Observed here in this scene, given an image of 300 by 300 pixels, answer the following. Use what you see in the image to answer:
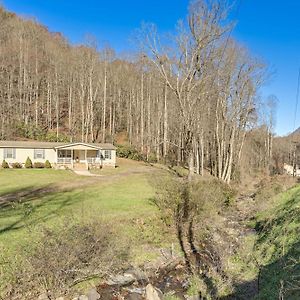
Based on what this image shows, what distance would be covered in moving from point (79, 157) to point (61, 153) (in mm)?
2399

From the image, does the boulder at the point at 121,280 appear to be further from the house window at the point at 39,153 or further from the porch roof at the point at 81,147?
the house window at the point at 39,153

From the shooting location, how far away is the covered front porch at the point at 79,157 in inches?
1267

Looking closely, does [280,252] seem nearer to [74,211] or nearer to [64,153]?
[74,211]

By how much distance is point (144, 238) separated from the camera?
38.2ft

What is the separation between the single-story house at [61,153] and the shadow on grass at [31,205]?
11.4m

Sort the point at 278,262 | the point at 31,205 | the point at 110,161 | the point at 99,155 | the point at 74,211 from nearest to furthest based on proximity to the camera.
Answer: the point at 278,262, the point at 74,211, the point at 31,205, the point at 99,155, the point at 110,161

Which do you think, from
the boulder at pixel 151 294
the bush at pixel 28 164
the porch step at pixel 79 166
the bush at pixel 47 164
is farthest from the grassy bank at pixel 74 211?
the porch step at pixel 79 166

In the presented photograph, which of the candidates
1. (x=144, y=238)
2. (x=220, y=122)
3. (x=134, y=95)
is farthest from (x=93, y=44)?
(x=144, y=238)

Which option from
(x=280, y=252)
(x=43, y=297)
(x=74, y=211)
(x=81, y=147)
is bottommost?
(x=43, y=297)

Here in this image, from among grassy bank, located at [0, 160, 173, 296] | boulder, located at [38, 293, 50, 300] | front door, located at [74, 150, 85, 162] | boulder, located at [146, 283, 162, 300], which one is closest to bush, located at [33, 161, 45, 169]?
front door, located at [74, 150, 85, 162]

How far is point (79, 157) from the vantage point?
34.5m

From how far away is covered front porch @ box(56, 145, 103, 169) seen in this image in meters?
32.2

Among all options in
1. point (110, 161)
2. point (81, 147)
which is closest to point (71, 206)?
point (81, 147)

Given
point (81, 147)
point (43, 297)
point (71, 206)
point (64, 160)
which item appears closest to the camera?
point (43, 297)
